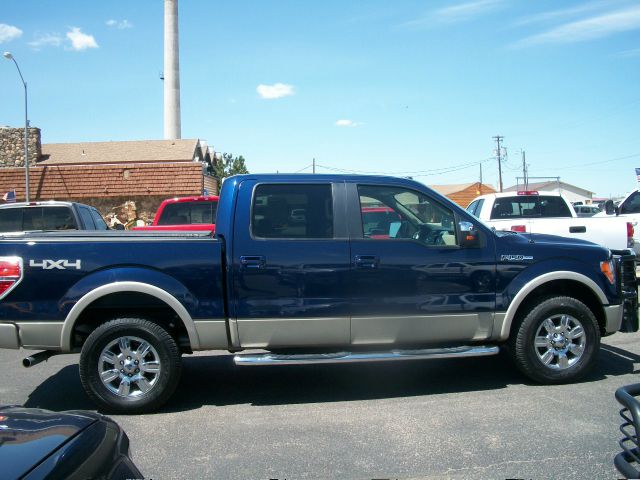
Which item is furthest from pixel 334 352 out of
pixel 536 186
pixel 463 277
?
pixel 536 186

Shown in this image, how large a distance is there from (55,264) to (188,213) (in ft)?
20.6

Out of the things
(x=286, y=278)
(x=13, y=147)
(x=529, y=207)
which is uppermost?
(x=13, y=147)

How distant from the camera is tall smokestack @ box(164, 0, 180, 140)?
45.9 meters

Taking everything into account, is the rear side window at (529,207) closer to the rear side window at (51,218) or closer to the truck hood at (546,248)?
the truck hood at (546,248)

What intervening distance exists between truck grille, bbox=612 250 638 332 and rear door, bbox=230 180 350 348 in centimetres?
282

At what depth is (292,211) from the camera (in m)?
5.41

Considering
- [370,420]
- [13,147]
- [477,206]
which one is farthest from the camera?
[13,147]

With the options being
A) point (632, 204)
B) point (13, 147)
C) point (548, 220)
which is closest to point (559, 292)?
point (548, 220)

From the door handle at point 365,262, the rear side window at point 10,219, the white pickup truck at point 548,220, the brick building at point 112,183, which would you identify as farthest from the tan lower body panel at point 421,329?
the brick building at point 112,183

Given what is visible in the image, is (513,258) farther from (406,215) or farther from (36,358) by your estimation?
(36,358)

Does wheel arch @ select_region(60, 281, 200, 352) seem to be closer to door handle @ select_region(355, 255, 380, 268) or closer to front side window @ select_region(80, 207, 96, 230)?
door handle @ select_region(355, 255, 380, 268)

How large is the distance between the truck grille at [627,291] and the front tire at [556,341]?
1.40 ft

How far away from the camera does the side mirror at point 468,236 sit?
5.42 meters

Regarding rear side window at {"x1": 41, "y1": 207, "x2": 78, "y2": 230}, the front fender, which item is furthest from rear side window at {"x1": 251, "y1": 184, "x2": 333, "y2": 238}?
rear side window at {"x1": 41, "y1": 207, "x2": 78, "y2": 230}
